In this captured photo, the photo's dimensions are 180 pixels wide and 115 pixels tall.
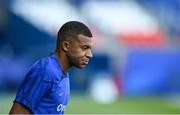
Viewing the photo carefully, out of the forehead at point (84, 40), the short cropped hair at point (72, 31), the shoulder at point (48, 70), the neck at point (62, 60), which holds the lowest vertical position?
the shoulder at point (48, 70)

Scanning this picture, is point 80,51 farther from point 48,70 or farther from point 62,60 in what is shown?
point 48,70

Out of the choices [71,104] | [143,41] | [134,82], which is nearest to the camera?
[71,104]

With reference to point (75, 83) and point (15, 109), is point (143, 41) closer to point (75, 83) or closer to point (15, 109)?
point (75, 83)

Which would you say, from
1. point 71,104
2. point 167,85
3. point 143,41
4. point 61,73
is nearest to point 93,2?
point 143,41

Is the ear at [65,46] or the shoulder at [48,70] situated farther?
the ear at [65,46]

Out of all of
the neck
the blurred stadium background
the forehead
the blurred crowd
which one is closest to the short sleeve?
the neck

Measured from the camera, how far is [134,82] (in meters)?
25.6

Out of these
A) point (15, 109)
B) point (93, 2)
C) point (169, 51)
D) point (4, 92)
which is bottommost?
point (15, 109)

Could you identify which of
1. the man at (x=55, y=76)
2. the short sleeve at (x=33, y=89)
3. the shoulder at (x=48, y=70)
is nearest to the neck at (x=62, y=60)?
the man at (x=55, y=76)

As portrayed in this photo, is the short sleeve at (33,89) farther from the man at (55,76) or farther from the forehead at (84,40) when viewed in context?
the forehead at (84,40)

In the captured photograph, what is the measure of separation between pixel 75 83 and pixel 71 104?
4874mm

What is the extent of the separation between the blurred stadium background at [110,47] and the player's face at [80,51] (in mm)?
14571

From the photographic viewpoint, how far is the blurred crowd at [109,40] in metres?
25.9

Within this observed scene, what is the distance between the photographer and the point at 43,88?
23.4 feet
